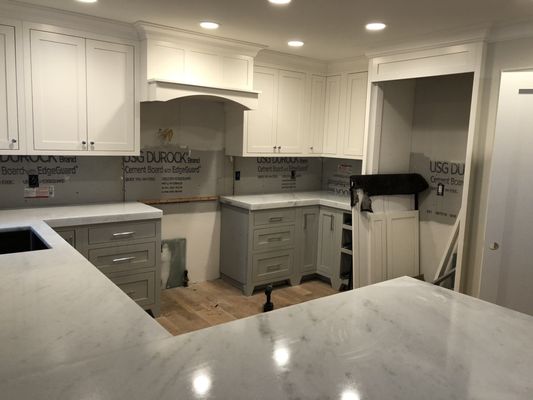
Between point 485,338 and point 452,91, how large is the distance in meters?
3.23

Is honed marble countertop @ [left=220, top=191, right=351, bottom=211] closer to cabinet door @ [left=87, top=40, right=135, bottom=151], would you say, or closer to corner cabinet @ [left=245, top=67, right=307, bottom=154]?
corner cabinet @ [left=245, top=67, right=307, bottom=154]

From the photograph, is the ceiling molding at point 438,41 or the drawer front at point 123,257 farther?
the drawer front at point 123,257

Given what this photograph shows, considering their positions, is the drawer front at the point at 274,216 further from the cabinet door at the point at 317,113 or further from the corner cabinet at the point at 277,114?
the cabinet door at the point at 317,113

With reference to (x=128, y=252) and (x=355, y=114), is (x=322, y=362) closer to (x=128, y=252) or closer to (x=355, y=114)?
(x=128, y=252)

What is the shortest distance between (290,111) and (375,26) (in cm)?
148

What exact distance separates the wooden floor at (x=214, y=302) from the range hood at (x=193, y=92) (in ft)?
5.81

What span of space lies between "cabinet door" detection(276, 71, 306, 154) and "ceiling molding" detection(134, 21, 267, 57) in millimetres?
554

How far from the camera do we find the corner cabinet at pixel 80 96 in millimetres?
3199

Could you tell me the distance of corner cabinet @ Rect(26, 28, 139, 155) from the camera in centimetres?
320

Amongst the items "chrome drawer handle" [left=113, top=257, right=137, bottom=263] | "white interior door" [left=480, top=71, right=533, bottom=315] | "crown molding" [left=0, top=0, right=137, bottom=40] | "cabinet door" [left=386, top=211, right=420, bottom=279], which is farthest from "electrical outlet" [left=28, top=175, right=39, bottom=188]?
"white interior door" [left=480, top=71, right=533, bottom=315]

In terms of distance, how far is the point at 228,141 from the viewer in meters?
4.45

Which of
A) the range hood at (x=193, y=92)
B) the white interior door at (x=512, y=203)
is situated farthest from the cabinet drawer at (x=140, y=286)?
the white interior door at (x=512, y=203)

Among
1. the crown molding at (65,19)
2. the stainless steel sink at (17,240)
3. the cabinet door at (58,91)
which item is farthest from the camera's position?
the cabinet door at (58,91)

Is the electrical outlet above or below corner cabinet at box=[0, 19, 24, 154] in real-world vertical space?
below
